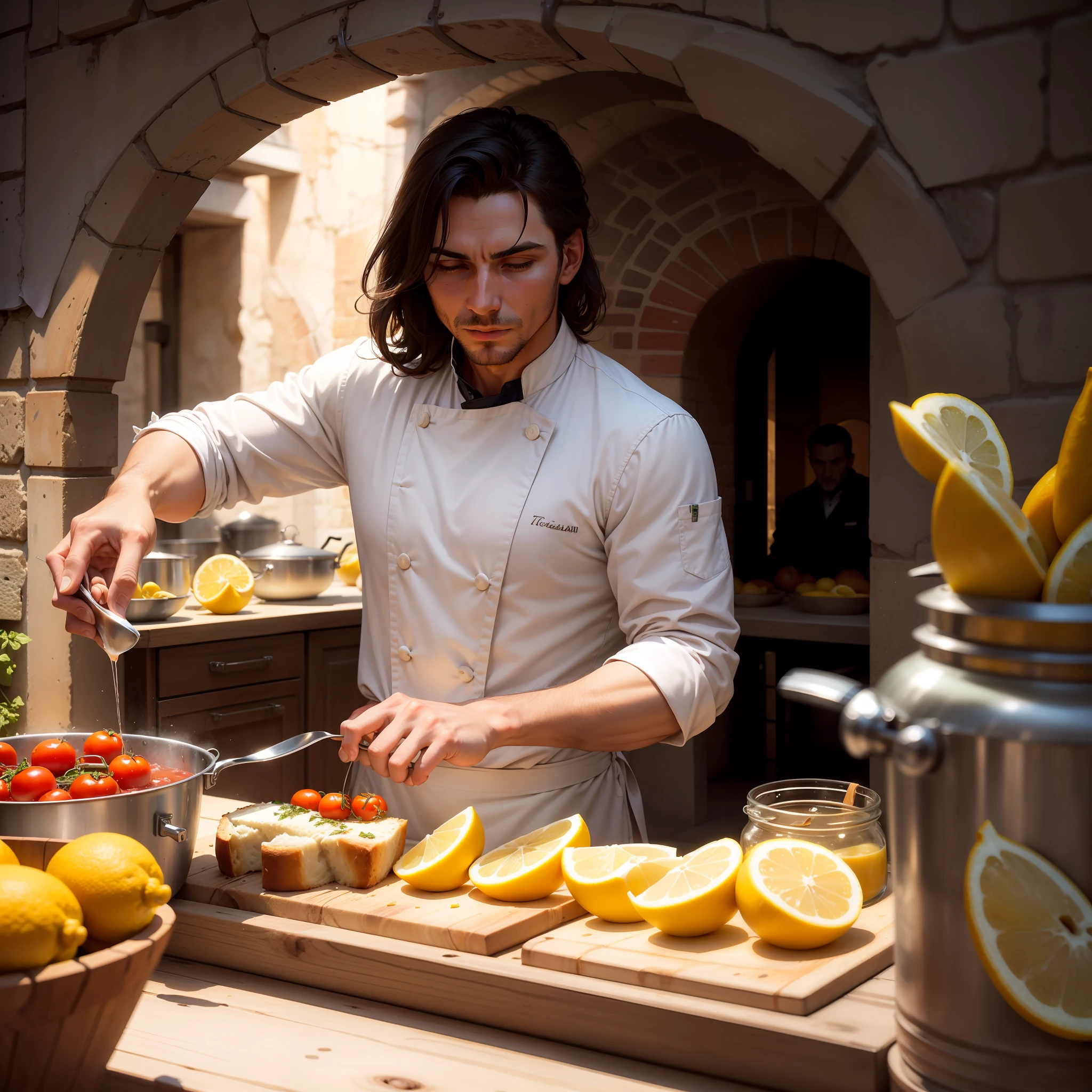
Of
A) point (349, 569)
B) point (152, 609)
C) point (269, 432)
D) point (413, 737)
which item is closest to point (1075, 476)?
point (413, 737)

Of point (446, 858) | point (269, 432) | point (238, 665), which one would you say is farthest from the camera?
point (238, 665)

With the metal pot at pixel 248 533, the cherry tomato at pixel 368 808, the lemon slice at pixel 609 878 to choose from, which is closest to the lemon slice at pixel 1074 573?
the lemon slice at pixel 609 878

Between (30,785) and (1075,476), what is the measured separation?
1.07m

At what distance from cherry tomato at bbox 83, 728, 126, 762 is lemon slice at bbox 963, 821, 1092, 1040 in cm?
102

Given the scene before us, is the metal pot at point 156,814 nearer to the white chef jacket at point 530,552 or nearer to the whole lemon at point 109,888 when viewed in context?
the whole lemon at point 109,888

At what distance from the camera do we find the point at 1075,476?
0.85 metres

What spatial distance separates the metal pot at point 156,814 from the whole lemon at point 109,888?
0.22 m

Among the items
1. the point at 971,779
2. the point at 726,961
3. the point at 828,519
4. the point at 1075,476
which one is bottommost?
the point at 726,961

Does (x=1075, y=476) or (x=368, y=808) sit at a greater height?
(x=1075, y=476)

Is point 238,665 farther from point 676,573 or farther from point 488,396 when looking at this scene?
point 676,573

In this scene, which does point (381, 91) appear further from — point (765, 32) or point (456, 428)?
point (456, 428)

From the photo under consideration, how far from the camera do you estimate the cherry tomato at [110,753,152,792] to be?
4.29ft

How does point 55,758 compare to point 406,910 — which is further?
point 55,758

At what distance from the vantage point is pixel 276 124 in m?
3.02
